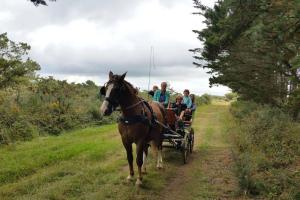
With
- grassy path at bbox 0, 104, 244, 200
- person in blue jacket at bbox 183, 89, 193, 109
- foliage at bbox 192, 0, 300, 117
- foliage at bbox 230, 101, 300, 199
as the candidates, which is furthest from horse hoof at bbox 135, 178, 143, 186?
person in blue jacket at bbox 183, 89, 193, 109

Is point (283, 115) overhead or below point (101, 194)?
overhead

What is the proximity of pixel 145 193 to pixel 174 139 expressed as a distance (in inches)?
137

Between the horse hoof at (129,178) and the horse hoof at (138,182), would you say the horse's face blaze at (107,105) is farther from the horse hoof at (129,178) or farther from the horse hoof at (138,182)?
the horse hoof at (129,178)

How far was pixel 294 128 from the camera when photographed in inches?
562

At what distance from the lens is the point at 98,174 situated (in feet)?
35.1

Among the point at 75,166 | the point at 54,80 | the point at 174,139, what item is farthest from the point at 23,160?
the point at 54,80

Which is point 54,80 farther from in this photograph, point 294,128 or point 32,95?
point 294,128

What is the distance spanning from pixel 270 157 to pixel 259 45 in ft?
19.4

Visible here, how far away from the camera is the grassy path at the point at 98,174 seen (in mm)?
8945

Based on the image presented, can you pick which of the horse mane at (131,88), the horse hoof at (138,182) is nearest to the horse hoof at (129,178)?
the horse hoof at (138,182)

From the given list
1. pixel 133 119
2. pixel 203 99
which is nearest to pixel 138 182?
pixel 133 119

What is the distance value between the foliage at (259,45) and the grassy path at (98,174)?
3118mm

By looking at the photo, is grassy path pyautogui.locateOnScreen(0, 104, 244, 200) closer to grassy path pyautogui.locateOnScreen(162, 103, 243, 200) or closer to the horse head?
grassy path pyautogui.locateOnScreen(162, 103, 243, 200)

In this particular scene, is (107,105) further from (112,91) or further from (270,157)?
(270,157)
